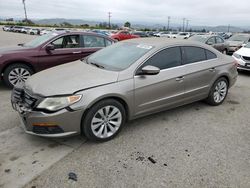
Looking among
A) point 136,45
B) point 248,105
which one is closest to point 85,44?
point 136,45

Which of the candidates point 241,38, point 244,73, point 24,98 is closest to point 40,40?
point 24,98

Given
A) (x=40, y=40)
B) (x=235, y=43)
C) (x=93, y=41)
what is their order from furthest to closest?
(x=235, y=43) → (x=93, y=41) → (x=40, y=40)

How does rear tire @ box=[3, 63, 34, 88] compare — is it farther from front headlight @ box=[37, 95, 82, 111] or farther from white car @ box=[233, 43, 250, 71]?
white car @ box=[233, 43, 250, 71]

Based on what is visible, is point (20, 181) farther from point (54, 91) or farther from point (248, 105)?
point (248, 105)

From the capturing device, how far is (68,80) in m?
3.12

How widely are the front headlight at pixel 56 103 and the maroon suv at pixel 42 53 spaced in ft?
10.0

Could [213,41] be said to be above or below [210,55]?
below

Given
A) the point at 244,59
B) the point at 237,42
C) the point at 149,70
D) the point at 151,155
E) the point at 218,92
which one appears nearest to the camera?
the point at 151,155

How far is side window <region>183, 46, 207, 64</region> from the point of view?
4.03 metres

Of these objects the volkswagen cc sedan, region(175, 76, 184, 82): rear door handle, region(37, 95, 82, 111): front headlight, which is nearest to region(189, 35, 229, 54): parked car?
the volkswagen cc sedan

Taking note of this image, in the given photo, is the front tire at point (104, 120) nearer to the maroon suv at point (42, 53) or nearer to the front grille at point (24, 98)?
the front grille at point (24, 98)

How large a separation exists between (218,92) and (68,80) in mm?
3237

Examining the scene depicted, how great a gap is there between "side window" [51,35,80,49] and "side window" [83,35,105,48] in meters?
0.25

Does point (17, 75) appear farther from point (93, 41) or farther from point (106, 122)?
point (106, 122)
